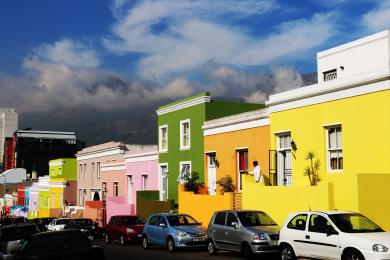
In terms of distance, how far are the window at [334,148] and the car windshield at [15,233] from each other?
36.0 ft

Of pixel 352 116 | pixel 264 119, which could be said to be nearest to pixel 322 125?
pixel 352 116

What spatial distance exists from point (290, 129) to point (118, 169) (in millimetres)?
22558

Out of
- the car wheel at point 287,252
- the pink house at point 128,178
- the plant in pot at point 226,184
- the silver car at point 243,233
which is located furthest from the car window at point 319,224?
the pink house at point 128,178

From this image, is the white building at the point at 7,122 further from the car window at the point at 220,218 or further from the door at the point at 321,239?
the door at the point at 321,239

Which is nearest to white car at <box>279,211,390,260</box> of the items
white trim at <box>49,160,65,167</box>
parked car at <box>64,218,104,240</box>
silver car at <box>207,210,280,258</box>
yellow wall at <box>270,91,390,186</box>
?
silver car at <box>207,210,280,258</box>

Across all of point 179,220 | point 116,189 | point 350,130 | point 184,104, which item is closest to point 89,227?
point 184,104

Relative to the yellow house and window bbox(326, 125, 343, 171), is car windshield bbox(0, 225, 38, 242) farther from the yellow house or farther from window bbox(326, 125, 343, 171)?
window bbox(326, 125, 343, 171)

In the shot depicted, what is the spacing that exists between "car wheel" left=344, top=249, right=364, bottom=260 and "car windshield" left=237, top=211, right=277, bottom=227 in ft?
16.8

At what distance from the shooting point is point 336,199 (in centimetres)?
1873

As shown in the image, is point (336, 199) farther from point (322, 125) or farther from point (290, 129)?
point (290, 129)

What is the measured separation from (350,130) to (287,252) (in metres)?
6.29

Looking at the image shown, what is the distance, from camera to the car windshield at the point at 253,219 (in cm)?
1819

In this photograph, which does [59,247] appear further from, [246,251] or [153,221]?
[153,221]

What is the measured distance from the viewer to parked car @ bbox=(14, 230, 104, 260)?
11.5m
